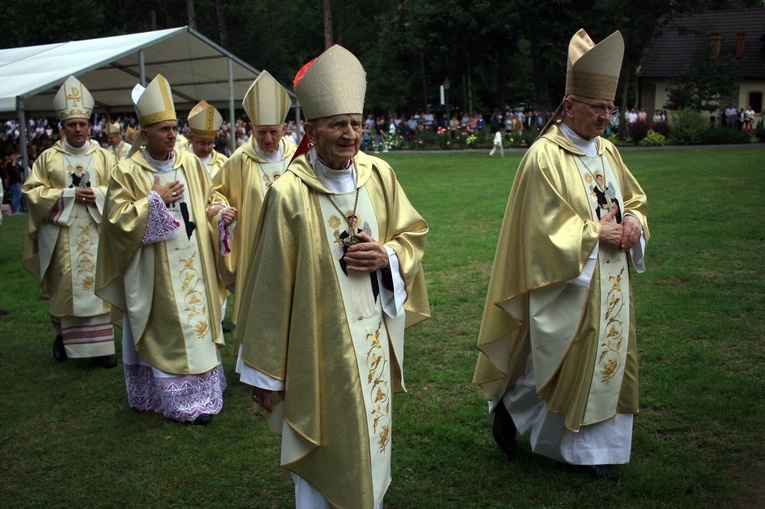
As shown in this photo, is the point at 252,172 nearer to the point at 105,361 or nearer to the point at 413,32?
the point at 105,361

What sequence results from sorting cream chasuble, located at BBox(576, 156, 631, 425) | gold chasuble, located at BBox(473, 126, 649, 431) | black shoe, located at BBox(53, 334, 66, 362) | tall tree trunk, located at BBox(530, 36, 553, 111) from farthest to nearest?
tall tree trunk, located at BBox(530, 36, 553, 111) < black shoe, located at BBox(53, 334, 66, 362) < cream chasuble, located at BBox(576, 156, 631, 425) < gold chasuble, located at BBox(473, 126, 649, 431)

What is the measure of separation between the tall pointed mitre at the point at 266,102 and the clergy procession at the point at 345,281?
1cm

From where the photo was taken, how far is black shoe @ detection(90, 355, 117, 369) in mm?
7648

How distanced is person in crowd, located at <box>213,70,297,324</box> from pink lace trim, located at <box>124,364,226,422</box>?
0.72m

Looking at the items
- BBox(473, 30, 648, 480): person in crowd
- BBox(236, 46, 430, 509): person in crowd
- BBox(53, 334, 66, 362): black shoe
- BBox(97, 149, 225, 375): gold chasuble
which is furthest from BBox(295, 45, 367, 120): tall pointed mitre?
BBox(53, 334, 66, 362): black shoe

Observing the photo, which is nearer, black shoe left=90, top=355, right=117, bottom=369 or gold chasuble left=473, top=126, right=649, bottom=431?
gold chasuble left=473, top=126, right=649, bottom=431

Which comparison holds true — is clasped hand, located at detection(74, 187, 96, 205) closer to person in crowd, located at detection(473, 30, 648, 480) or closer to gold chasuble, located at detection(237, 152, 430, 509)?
gold chasuble, located at detection(237, 152, 430, 509)

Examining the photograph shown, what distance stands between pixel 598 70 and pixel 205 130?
191 inches

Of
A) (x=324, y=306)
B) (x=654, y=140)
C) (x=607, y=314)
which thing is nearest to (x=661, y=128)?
(x=654, y=140)

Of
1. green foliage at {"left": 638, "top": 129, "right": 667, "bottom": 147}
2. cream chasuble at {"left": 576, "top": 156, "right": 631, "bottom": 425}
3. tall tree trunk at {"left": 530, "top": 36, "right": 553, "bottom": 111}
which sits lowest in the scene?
cream chasuble at {"left": 576, "top": 156, "right": 631, "bottom": 425}

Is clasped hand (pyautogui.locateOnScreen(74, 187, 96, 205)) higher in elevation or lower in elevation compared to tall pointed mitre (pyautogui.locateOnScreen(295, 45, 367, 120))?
lower

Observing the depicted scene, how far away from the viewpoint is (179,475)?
509 cm

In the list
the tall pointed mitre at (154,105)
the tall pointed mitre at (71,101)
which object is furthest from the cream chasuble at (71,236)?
the tall pointed mitre at (154,105)

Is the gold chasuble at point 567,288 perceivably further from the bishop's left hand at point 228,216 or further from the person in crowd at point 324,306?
the bishop's left hand at point 228,216
